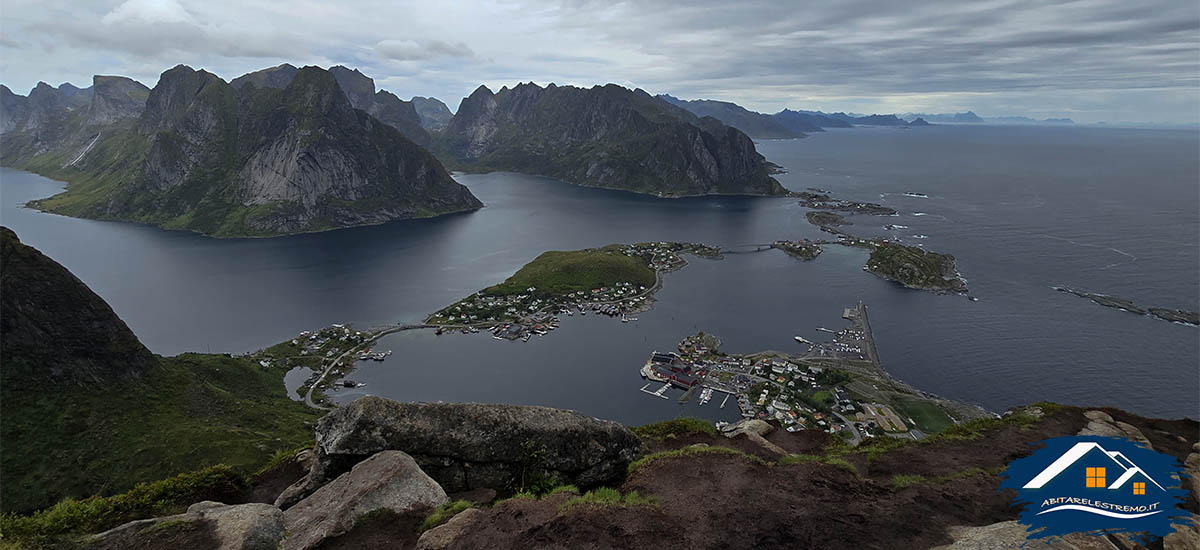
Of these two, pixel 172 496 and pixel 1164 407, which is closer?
pixel 172 496

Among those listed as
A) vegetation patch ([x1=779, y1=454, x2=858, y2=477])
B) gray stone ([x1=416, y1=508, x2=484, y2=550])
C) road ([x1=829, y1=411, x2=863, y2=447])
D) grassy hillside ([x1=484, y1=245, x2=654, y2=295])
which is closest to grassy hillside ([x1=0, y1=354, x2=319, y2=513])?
gray stone ([x1=416, y1=508, x2=484, y2=550])

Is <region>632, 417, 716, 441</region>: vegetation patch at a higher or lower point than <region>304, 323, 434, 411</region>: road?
higher

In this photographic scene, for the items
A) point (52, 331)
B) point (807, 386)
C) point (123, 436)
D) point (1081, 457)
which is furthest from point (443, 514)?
point (807, 386)

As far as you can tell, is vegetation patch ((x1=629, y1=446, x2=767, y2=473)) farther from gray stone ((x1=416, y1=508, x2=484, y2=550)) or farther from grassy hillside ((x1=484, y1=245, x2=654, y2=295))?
grassy hillside ((x1=484, y1=245, x2=654, y2=295))

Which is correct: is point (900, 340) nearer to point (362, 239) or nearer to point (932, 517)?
point (932, 517)

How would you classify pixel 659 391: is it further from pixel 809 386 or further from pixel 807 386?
pixel 809 386

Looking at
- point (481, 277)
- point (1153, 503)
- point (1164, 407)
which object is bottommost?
point (1164, 407)

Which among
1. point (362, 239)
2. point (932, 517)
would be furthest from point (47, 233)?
point (932, 517)
